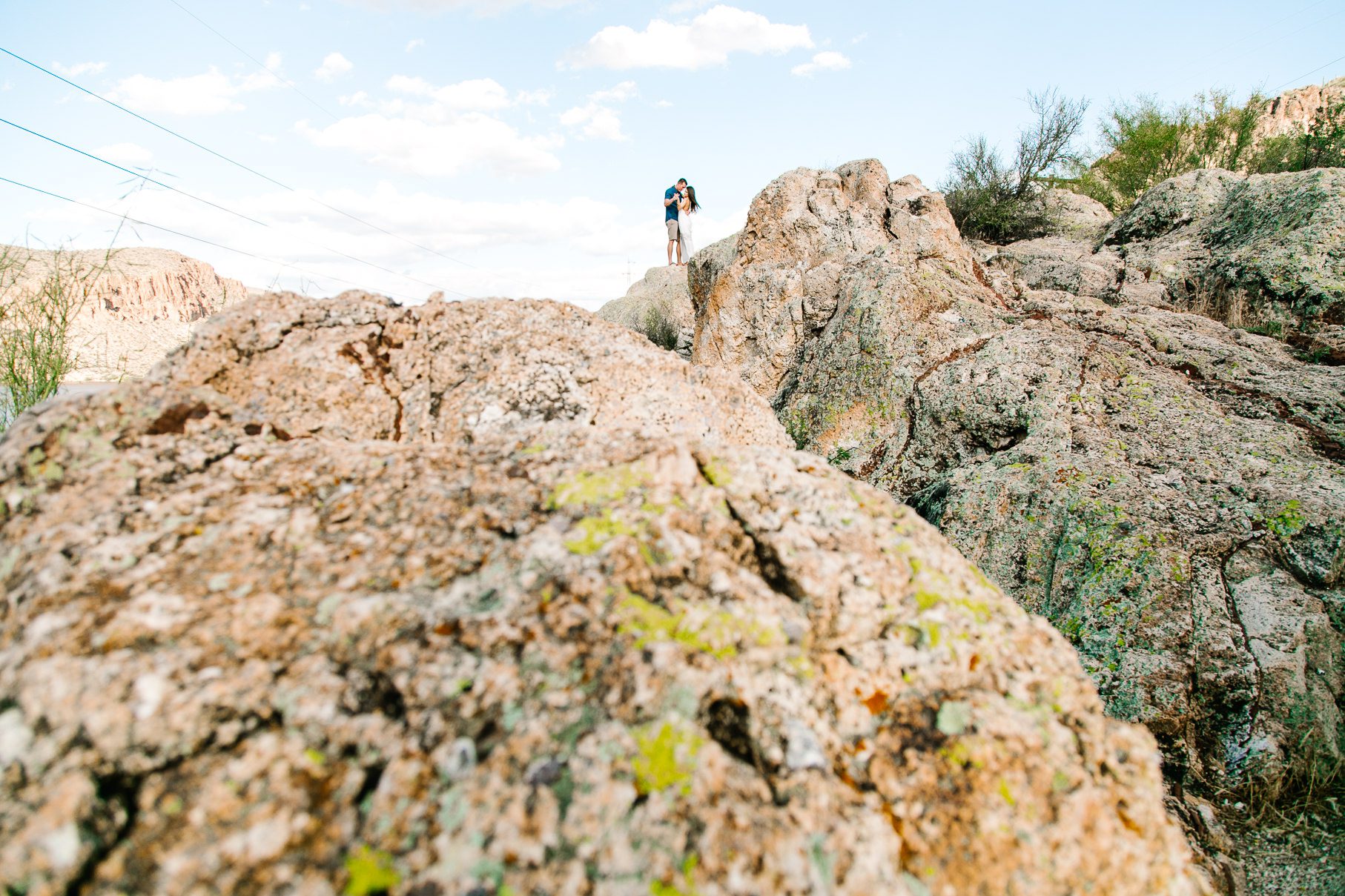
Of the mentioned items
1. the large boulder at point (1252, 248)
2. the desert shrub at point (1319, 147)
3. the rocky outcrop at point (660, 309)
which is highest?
the desert shrub at point (1319, 147)

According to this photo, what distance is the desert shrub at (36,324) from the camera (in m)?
4.64

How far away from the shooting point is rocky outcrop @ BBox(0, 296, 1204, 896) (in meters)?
1.21

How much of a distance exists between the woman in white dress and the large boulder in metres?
9.01

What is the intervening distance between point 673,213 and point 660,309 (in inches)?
104

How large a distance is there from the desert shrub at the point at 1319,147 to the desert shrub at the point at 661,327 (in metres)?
11.9

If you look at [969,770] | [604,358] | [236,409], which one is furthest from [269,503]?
[969,770]

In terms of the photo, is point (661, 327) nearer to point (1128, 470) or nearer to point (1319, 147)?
point (1319, 147)

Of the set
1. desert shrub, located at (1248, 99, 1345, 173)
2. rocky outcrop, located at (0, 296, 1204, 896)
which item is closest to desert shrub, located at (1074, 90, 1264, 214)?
desert shrub, located at (1248, 99, 1345, 173)

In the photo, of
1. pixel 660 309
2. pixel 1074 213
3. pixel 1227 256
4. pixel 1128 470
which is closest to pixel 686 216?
pixel 660 309

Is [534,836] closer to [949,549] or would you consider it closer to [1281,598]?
[949,549]

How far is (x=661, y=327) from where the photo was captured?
16859 mm

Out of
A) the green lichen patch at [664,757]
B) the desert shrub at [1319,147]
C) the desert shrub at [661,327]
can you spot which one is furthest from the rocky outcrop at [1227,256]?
the desert shrub at [661,327]

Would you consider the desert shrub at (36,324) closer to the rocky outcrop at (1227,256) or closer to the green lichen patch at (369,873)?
the green lichen patch at (369,873)

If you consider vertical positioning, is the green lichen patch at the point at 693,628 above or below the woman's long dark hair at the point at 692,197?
below
